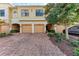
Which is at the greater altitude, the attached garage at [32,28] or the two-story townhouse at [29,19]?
the two-story townhouse at [29,19]

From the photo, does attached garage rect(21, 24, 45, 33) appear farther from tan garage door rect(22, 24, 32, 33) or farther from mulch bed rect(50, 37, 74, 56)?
mulch bed rect(50, 37, 74, 56)

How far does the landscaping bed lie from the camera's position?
3366mm

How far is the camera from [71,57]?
3193mm

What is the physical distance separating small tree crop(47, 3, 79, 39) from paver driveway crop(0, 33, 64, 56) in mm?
347

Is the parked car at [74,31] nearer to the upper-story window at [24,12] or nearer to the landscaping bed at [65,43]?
the landscaping bed at [65,43]

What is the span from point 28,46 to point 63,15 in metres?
0.85

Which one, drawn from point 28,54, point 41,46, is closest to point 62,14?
point 41,46

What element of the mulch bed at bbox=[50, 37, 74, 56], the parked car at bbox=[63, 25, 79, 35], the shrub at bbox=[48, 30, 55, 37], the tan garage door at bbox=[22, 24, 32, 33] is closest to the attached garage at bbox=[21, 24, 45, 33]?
the tan garage door at bbox=[22, 24, 32, 33]

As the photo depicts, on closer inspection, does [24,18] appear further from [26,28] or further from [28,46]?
[28,46]

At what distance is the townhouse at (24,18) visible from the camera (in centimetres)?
349

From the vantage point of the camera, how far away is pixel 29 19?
11.6ft

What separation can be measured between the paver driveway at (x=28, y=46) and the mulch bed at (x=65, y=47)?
0.24 ft

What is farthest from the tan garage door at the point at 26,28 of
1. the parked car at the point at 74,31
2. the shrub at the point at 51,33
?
the parked car at the point at 74,31

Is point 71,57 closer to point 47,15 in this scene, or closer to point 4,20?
point 47,15
